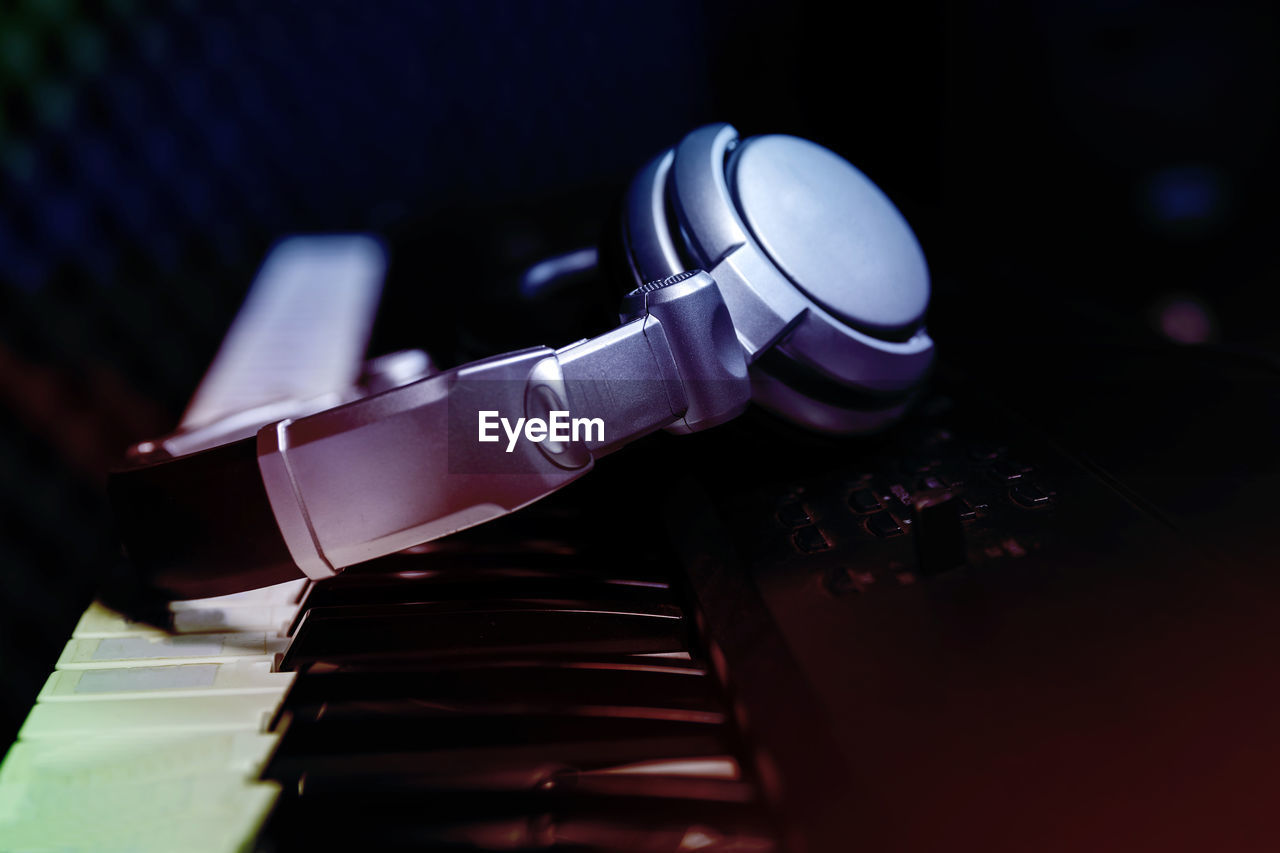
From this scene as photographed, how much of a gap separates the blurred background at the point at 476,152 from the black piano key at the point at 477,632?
362mm

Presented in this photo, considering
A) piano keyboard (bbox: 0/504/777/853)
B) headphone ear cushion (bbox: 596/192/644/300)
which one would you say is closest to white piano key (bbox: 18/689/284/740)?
piano keyboard (bbox: 0/504/777/853)

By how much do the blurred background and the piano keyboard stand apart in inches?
14.0

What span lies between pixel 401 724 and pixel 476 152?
920mm

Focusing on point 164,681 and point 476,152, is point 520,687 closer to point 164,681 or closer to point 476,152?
point 164,681

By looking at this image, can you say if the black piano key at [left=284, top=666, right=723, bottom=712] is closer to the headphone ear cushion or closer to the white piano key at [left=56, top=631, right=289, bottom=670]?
the white piano key at [left=56, top=631, right=289, bottom=670]

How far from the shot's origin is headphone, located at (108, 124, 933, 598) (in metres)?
0.29

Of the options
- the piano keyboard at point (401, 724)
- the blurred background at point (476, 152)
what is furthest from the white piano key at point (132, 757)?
the blurred background at point (476, 152)

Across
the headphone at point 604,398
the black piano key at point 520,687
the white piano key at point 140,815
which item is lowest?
the black piano key at point 520,687

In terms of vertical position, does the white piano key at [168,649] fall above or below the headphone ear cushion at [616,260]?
below

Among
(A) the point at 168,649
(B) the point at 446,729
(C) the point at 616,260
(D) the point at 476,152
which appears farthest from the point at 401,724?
(D) the point at 476,152

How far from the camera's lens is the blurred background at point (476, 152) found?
0.79m

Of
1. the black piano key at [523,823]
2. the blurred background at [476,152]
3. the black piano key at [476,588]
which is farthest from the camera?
the blurred background at [476,152]

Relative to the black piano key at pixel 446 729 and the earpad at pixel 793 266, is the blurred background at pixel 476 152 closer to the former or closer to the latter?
the earpad at pixel 793 266

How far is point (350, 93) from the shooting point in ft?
3.39
